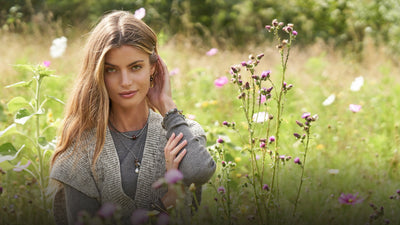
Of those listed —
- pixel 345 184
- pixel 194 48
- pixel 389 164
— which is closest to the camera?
pixel 345 184

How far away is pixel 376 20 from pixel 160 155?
9.29m

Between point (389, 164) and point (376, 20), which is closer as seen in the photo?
point (389, 164)

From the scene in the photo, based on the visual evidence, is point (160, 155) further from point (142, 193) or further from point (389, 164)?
point (389, 164)

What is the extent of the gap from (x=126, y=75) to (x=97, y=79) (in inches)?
4.1

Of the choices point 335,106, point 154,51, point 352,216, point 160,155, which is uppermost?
point 335,106

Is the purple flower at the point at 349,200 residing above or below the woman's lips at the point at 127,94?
below

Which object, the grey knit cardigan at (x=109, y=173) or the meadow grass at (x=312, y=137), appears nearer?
the grey knit cardigan at (x=109, y=173)

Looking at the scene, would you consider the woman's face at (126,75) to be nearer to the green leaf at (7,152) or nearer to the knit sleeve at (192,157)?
the knit sleeve at (192,157)

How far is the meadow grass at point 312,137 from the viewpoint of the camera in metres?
2.24

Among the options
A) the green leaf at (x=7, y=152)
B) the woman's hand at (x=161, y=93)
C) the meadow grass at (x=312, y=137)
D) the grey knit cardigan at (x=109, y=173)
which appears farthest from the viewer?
the meadow grass at (x=312, y=137)

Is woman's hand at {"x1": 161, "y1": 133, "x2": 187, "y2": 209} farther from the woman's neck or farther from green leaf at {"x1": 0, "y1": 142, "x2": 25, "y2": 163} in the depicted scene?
green leaf at {"x1": 0, "y1": 142, "x2": 25, "y2": 163}

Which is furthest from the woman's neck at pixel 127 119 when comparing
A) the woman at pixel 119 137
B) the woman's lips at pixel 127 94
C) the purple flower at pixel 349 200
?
the purple flower at pixel 349 200

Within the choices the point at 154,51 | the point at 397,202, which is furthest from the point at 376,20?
the point at 154,51

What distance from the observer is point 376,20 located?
9.78m
